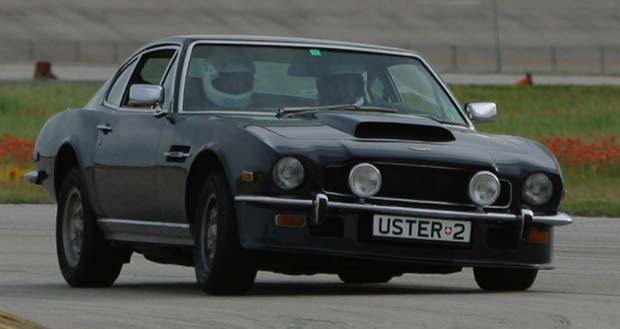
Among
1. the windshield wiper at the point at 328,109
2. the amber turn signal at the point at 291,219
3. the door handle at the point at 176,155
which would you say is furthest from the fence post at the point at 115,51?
the amber turn signal at the point at 291,219

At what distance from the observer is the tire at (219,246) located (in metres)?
8.33

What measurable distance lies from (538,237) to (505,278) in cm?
45

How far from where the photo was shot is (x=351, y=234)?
8.27 m

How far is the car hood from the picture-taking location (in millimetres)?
8328

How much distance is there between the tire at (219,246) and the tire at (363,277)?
1.09 metres

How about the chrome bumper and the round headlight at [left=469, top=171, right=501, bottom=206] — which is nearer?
the chrome bumper

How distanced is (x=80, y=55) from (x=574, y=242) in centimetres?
6061

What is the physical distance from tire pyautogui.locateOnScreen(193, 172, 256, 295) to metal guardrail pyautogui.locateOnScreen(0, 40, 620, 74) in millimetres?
61330

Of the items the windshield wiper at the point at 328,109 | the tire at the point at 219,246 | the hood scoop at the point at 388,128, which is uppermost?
the windshield wiper at the point at 328,109

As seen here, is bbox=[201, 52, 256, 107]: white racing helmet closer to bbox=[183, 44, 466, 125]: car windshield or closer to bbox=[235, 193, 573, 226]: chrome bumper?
bbox=[183, 44, 466, 125]: car windshield

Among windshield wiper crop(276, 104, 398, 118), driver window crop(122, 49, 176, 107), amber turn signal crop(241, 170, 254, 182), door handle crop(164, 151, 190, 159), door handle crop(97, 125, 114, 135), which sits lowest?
amber turn signal crop(241, 170, 254, 182)

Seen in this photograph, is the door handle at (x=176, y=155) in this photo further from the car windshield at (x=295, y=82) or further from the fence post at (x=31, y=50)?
the fence post at (x=31, y=50)

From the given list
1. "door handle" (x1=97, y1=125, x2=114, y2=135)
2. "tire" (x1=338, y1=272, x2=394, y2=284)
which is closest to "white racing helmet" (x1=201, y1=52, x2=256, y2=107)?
"door handle" (x1=97, y1=125, x2=114, y2=135)

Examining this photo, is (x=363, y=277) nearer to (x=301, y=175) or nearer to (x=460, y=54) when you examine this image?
(x=301, y=175)
